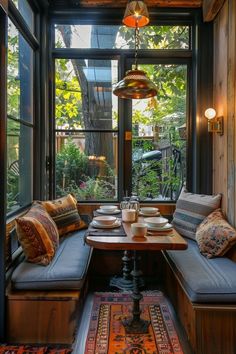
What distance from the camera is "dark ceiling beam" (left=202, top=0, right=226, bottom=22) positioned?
298 centimetres

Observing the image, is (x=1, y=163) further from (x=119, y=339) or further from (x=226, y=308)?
(x=226, y=308)

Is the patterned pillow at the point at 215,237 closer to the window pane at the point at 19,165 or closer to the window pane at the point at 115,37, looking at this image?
the window pane at the point at 19,165

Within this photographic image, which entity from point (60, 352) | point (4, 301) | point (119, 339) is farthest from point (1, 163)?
point (119, 339)

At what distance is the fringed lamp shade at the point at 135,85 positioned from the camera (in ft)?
7.42

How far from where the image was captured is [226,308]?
1.93 metres

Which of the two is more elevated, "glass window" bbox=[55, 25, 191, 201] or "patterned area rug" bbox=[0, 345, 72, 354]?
"glass window" bbox=[55, 25, 191, 201]

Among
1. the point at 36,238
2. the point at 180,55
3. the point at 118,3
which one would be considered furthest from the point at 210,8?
the point at 36,238

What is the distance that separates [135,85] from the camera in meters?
2.25

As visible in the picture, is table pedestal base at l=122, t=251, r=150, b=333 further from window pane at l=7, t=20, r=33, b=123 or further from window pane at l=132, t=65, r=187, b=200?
window pane at l=7, t=20, r=33, b=123

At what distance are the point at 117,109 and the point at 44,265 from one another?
77.7 inches

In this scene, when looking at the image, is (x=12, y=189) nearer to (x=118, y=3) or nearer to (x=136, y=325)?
(x=136, y=325)

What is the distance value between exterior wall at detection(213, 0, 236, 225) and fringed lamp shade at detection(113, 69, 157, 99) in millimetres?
871

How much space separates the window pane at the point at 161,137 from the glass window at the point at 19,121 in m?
1.18

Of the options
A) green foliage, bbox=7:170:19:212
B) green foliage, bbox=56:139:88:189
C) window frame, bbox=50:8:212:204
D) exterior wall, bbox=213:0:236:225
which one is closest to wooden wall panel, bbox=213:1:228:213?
exterior wall, bbox=213:0:236:225
